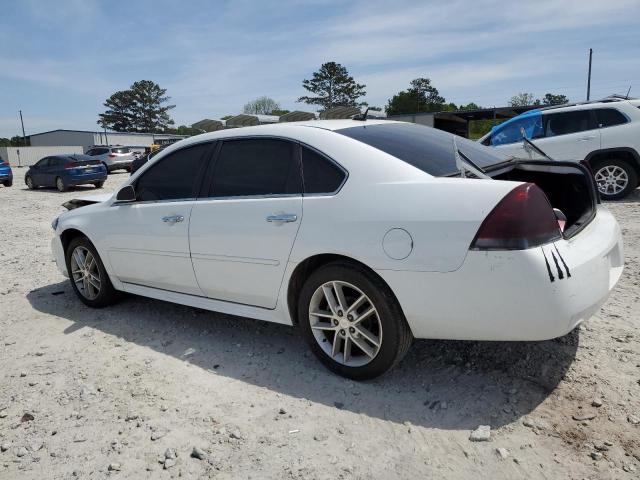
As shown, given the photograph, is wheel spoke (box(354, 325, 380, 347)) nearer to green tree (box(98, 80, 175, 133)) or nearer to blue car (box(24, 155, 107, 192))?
blue car (box(24, 155, 107, 192))

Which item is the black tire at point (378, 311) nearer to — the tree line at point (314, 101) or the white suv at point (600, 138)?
the white suv at point (600, 138)

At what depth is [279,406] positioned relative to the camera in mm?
2775

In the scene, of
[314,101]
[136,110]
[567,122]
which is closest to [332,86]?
[314,101]

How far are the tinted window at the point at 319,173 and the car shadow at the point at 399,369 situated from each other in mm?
1152

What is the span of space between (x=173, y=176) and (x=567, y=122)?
321 inches

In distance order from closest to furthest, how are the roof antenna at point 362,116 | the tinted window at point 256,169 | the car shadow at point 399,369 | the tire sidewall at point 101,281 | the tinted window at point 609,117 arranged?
the car shadow at point 399,369 < the tinted window at point 256,169 < the roof antenna at point 362,116 < the tire sidewall at point 101,281 < the tinted window at point 609,117

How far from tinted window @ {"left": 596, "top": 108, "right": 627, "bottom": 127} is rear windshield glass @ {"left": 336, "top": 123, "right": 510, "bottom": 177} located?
256 inches

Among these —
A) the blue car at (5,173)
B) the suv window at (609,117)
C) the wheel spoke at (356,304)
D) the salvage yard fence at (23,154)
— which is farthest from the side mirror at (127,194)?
the salvage yard fence at (23,154)

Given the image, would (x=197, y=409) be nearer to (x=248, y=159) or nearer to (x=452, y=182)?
(x=248, y=159)

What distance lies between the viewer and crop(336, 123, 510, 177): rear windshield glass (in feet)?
9.37

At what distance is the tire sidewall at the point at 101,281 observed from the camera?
4.41m

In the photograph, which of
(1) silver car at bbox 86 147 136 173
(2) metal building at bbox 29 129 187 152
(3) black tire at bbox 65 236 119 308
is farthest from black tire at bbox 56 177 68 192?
(2) metal building at bbox 29 129 187 152

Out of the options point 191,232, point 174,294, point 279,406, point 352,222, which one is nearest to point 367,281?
point 352,222

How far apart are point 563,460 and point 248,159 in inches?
99.0
